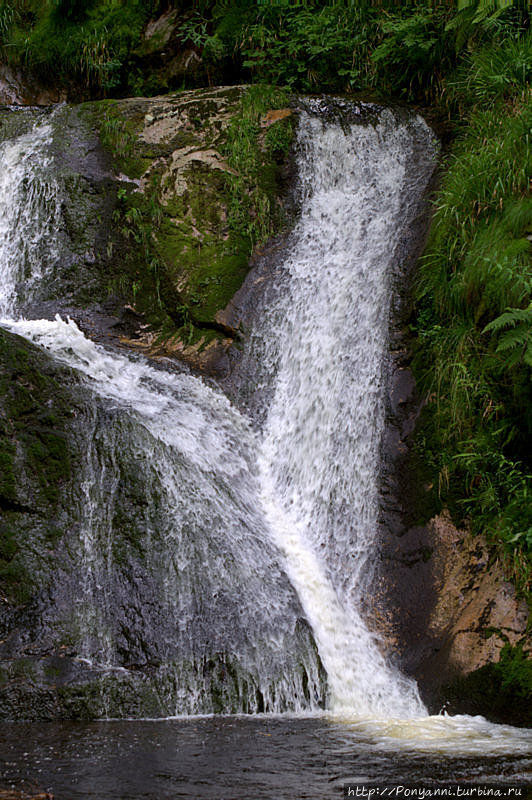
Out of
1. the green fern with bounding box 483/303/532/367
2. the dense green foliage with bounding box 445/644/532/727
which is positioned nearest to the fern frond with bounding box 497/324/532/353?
the green fern with bounding box 483/303/532/367

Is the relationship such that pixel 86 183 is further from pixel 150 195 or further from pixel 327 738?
pixel 327 738

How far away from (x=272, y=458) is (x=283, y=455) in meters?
0.11

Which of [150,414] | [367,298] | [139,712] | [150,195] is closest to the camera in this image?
[139,712]

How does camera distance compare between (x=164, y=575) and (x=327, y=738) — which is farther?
(x=164, y=575)

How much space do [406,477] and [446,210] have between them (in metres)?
2.64

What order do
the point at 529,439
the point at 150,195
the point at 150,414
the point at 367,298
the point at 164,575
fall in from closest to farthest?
the point at 164,575, the point at 529,439, the point at 150,414, the point at 367,298, the point at 150,195

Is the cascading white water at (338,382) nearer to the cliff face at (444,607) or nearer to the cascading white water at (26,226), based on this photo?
the cliff face at (444,607)

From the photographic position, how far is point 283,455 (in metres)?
6.35

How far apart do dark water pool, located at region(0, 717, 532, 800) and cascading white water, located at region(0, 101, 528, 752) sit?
403mm

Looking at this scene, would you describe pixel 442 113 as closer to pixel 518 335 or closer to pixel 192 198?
pixel 192 198

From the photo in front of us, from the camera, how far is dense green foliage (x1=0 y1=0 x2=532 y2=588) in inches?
210

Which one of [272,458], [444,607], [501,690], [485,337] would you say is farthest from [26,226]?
[501,690]

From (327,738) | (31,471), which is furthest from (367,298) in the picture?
(327,738)

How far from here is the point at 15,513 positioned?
4.82 m
